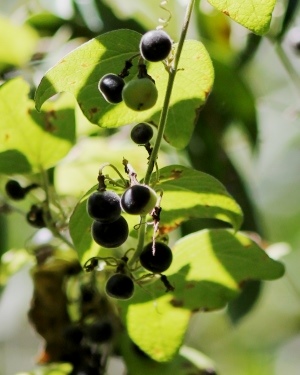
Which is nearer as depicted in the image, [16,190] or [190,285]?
[190,285]

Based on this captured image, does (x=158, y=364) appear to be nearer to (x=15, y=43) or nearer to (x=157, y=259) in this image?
(x=157, y=259)

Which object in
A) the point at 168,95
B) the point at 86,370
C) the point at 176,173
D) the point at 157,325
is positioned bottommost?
the point at 86,370

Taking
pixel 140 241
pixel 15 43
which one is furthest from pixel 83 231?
pixel 15 43

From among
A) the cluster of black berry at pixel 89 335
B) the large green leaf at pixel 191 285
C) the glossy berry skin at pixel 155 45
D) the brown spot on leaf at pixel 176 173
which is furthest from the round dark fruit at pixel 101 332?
the glossy berry skin at pixel 155 45

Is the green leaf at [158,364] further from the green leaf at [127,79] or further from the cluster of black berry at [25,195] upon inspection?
the green leaf at [127,79]

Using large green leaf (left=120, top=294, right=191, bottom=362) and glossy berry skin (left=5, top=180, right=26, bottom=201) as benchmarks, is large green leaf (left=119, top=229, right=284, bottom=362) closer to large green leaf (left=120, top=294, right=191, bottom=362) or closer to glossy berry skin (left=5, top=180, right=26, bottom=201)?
large green leaf (left=120, top=294, right=191, bottom=362)

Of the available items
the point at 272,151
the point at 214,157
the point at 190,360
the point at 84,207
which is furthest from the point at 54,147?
the point at 272,151
